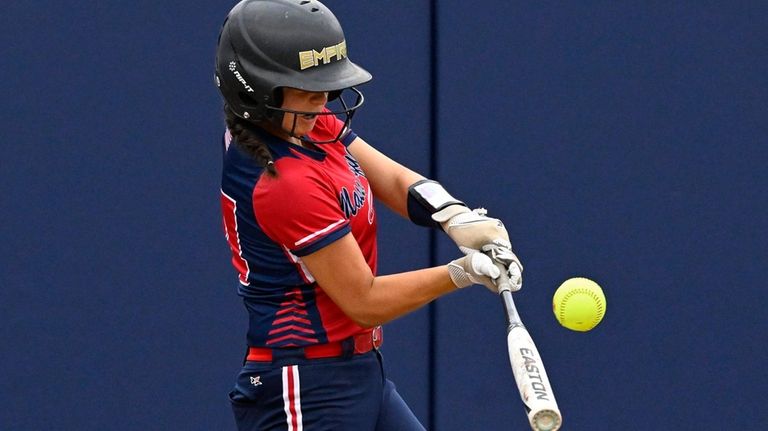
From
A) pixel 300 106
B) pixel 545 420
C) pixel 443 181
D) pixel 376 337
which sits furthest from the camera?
pixel 443 181

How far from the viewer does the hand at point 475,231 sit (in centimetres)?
319

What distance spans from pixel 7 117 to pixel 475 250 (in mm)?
1633

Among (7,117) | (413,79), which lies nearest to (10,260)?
→ (7,117)

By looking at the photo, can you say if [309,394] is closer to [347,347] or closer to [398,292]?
[347,347]

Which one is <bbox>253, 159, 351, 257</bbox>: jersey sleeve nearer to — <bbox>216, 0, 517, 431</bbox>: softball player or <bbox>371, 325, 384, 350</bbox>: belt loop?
<bbox>216, 0, 517, 431</bbox>: softball player

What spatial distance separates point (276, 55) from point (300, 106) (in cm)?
13

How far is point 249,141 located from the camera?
3.09 meters

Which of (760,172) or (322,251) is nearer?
(322,251)

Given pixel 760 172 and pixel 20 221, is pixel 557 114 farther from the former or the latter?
pixel 20 221

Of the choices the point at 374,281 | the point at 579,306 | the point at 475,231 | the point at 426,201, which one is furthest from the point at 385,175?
the point at 579,306

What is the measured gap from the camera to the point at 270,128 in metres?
3.14

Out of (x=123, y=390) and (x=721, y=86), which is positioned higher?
(x=721, y=86)

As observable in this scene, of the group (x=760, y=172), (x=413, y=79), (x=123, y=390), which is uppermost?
(x=413, y=79)

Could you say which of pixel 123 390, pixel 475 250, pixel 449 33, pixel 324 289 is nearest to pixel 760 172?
pixel 449 33
